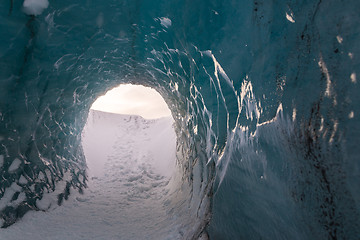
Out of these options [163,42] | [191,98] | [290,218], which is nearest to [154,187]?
[191,98]

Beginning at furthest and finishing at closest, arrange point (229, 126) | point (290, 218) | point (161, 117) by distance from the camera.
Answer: point (161, 117), point (229, 126), point (290, 218)

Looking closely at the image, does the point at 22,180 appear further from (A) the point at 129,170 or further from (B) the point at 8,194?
(A) the point at 129,170

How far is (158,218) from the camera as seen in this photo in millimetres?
4152

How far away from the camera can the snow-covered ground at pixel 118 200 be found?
343cm

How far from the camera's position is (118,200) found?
Answer: 17.0ft

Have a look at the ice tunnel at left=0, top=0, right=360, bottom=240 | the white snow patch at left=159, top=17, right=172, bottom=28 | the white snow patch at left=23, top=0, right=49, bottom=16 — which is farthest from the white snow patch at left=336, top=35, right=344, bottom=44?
the white snow patch at left=23, top=0, right=49, bottom=16

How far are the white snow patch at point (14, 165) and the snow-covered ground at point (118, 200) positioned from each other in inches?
30.7

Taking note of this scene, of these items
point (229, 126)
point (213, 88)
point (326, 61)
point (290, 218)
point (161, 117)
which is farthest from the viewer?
point (161, 117)

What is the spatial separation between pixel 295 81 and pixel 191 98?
92.5 inches

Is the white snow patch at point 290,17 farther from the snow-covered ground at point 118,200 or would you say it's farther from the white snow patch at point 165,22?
the snow-covered ground at point 118,200

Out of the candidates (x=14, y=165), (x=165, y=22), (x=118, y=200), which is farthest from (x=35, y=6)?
(x=118, y=200)

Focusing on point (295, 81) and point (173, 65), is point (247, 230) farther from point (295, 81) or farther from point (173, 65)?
point (173, 65)

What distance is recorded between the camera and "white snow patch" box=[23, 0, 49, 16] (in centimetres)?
283

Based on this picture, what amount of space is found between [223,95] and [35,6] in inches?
104
